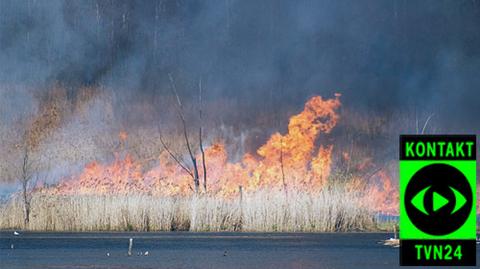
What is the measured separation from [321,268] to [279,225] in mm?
13760

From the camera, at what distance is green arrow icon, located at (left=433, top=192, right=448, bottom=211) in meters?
3.97

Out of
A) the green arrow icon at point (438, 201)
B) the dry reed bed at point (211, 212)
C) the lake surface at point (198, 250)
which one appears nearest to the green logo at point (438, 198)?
the green arrow icon at point (438, 201)

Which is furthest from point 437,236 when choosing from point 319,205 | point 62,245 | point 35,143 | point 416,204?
point 35,143

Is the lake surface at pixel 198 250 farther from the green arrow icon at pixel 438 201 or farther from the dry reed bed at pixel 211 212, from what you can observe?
the green arrow icon at pixel 438 201

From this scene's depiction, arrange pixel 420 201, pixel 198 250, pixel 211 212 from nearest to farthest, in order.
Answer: pixel 420 201 < pixel 198 250 < pixel 211 212

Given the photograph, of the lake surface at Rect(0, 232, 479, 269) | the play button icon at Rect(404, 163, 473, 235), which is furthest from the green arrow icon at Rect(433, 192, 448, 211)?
the lake surface at Rect(0, 232, 479, 269)

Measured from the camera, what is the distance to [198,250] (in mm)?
23625

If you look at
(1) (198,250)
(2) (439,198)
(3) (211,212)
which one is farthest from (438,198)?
(3) (211,212)

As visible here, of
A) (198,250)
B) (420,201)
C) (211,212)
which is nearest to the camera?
(420,201)

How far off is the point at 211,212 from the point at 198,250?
8.50 metres

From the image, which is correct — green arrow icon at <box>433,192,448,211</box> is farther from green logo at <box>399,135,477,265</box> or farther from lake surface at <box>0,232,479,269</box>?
lake surface at <box>0,232,479,269</box>

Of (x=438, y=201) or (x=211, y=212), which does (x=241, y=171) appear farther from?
(x=438, y=201)

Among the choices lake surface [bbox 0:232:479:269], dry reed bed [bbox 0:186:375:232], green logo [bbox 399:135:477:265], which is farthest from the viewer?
dry reed bed [bbox 0:186:375:232]

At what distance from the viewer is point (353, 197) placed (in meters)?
31.4
